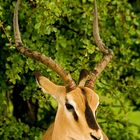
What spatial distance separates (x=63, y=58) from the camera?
351 inches

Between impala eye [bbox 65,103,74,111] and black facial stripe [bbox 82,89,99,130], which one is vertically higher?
impala eye [bbox 65,103,74,111]

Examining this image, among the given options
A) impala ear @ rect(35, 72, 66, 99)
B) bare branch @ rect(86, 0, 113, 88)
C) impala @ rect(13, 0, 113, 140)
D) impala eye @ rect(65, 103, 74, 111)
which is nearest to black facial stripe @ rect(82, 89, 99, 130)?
impala @ rect(13, 0, 113, 140)

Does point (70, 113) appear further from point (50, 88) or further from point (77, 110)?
point (50, 88)

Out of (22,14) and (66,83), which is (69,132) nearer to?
(66,83)

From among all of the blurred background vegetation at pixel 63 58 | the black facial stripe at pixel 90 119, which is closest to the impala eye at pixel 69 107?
the black facial stripe at pixel 90 119

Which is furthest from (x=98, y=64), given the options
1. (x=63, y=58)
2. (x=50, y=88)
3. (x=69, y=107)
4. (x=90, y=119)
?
(x=63, y=58)

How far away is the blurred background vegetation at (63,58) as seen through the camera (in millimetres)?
8633

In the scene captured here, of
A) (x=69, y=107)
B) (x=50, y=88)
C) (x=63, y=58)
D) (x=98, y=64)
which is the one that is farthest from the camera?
(x=63, y=58)

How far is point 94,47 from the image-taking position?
8609 millimetres

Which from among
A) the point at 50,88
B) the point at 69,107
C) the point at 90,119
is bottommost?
the point at 90,119

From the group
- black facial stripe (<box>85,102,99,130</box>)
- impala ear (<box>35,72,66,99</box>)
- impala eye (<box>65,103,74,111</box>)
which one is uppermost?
impala ear (<box>35,72,66,99</box>)

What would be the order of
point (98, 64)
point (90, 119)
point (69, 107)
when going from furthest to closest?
point (98, 64) < point (69, 107) < point (90, 119)

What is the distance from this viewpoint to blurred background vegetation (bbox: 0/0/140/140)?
8.63 meters

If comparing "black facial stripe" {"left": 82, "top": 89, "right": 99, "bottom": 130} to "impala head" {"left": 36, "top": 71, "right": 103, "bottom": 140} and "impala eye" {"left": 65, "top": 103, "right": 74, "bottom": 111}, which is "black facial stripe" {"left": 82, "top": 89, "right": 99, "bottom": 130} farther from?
"impala eye" {"left": 65, "top": 103, "right": 74, "bottom": 111}
